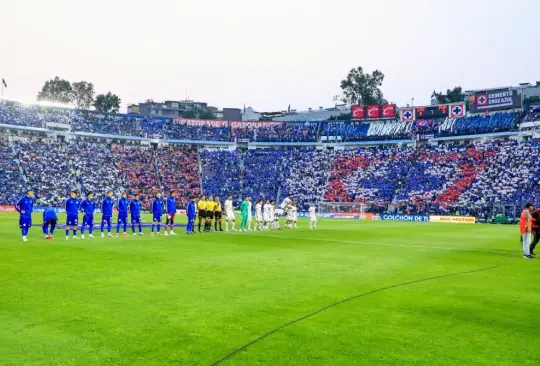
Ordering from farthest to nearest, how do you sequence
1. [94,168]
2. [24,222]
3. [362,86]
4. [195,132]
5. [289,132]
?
[362,86] < [289,132] < [195,132] < [94,168] < [24,222]

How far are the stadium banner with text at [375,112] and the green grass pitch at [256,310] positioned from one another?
68741 millimetres

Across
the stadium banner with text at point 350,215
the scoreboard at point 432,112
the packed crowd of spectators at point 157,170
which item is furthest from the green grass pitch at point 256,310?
the scoreboard at point 432,112

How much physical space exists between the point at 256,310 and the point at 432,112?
7606 cm

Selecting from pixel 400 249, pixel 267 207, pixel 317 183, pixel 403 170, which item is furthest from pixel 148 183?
pixel 400 249

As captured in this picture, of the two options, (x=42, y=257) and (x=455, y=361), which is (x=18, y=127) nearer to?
(x=42, y=257)

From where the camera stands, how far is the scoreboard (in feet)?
256

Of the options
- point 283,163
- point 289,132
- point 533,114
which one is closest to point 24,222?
point 283,163

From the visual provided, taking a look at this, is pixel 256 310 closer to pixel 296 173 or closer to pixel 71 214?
pixel 71 214

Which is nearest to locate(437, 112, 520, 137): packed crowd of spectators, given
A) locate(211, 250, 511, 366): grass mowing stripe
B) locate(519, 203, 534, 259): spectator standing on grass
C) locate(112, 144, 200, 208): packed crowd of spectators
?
locate(112, 144, 200, 208): packed crowd of spectators

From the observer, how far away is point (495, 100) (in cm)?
7306

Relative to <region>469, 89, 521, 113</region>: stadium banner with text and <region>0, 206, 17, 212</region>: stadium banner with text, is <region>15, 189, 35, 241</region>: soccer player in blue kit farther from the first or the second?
<region>469, 89, 521, 113</region>: stadium banner with text

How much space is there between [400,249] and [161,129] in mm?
69716

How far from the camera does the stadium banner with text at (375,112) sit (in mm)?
83625

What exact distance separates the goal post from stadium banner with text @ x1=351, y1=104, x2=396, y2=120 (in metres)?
24.8
